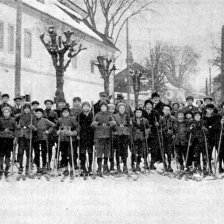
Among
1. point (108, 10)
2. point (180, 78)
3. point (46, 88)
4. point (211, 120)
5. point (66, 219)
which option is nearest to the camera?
point (66, 219)

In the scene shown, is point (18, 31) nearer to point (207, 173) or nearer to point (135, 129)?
point (135, 129)

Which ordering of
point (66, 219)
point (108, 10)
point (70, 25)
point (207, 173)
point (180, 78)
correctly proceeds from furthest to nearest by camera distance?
point (180, 78) → point (108, 10) → point (70, 25) → point (207, 173) → point (66, 219)

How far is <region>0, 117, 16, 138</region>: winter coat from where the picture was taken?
1002 centimetres

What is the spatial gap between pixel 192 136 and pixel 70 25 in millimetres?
23674

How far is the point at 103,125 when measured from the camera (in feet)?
33.6

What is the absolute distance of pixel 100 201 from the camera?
23.8 ft

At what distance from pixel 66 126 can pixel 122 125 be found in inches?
50.0

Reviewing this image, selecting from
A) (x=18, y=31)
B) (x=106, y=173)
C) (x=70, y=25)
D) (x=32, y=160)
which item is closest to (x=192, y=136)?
(x=106, y=173)

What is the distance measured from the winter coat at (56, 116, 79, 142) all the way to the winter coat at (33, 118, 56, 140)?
0.18 m

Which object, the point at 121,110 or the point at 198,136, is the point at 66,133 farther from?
the point at 198,136

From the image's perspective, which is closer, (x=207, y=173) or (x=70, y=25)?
(x=207, y=173)

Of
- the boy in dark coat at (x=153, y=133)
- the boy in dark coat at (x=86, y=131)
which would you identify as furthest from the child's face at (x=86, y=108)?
the boy in dark coat at (x=153, y=133)

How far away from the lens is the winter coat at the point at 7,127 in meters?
10.0

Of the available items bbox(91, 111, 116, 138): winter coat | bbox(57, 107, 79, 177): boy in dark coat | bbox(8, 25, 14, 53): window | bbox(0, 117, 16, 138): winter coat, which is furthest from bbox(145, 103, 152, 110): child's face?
bbox(8, 25, 14, 53): window
